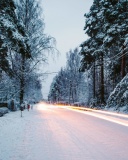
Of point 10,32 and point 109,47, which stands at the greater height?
point 109,47

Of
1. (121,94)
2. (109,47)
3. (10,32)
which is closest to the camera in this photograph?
(10,32)

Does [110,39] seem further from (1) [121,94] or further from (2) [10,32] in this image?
(2) [10,32]

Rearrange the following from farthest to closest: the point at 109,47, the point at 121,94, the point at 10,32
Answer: the point at 109,47
the point at 121,94
the point at 10,32

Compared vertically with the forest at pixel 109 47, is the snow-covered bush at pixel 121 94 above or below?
below

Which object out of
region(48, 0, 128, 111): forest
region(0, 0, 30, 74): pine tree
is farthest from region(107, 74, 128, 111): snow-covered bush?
region(0, 0, 30, 74): pine tree

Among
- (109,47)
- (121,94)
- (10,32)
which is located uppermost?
(109,47)

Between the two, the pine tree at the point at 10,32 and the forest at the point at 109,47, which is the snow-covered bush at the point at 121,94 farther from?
the pine tree at the point at 10,32

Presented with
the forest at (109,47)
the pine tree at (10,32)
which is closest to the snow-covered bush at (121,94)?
the forest at (109,47)

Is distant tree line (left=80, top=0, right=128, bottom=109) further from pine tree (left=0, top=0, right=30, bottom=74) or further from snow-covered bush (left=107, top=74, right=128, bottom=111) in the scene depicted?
pine tree (left=0, top=0, right=30, bottom=74)

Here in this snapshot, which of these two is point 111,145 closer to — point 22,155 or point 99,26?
point 22,155

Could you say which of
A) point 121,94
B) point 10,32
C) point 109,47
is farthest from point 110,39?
point 10,32

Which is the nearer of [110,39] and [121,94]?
[121,94]

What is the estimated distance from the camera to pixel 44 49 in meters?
30.9

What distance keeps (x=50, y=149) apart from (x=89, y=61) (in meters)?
35.6
